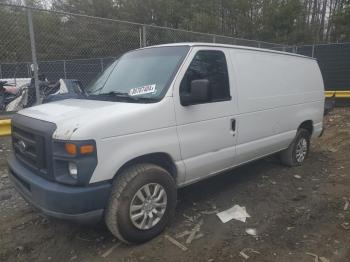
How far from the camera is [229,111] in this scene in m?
4.45

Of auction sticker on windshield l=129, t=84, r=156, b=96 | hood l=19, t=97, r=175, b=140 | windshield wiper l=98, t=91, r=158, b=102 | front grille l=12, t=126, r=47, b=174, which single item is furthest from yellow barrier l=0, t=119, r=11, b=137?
auction sticker on windshield l=129, t=84, r=156, b=96

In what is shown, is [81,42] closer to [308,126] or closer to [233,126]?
[308,126]

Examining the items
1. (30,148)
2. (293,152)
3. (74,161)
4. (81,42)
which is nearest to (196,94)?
(74,161)

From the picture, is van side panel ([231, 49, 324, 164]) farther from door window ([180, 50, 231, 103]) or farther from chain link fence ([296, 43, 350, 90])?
chain link fence ([296, 43, 350, 90])

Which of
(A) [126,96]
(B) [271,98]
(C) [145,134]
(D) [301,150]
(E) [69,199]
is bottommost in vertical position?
(D) [301,150]

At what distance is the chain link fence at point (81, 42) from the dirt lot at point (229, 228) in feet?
11.2

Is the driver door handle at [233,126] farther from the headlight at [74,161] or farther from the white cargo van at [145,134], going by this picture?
the headlight at [74,161]

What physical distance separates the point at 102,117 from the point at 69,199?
82cm

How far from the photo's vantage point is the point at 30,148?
3.53 metres

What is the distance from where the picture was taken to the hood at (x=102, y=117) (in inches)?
123

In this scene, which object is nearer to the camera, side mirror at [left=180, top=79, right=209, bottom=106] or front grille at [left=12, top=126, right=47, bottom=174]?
front grille at [left=12, top=126, right=47, bottom=174]

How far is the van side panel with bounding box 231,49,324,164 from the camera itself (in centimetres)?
474

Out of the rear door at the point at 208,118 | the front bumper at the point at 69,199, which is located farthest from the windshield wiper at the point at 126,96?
the front bumper at the point at 69,199

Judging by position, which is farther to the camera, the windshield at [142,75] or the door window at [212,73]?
the door window at [212,73]
